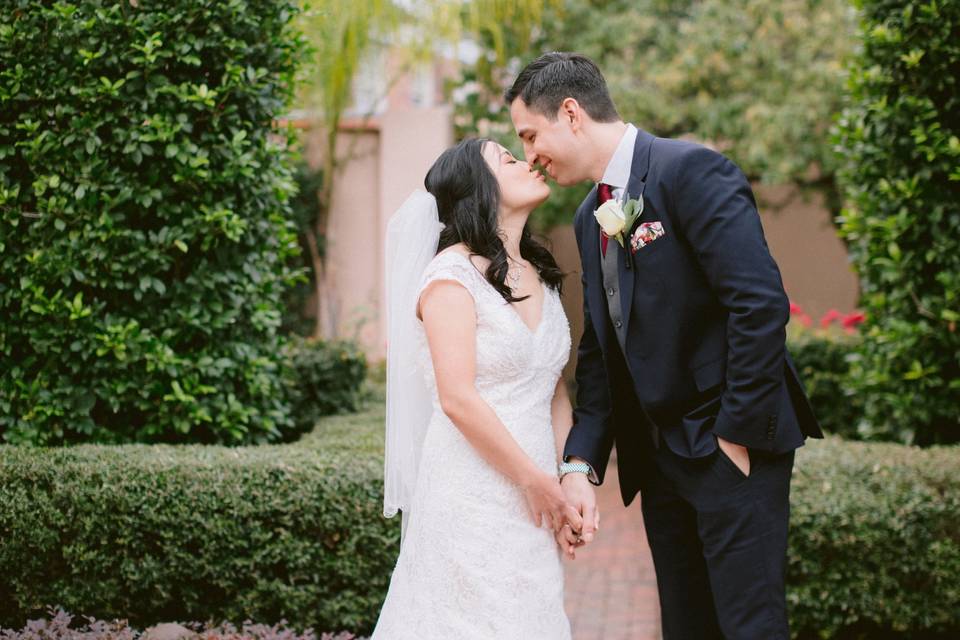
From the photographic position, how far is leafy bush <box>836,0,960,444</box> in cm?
503

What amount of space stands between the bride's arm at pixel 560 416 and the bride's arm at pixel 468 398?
0.27m

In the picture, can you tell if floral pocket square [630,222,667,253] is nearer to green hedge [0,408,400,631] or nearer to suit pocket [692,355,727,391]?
suit pocket [692,355,727,391]

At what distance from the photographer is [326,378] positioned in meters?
6.41

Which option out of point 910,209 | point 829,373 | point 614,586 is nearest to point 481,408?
point 910,209

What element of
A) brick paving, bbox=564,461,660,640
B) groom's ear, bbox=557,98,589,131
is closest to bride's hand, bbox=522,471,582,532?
groom's ear, bbox=557,98,589,131

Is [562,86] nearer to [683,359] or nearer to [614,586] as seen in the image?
[683,359]

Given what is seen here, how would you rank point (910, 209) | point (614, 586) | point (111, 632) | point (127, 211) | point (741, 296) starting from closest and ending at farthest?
point (741, 296) → point (111, 632) → point (127, 211) → point (910, 209) → point (614, 586)

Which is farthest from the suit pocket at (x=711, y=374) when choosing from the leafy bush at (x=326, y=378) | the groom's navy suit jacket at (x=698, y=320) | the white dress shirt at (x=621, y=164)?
the leafy bush at (x=326, y=378)

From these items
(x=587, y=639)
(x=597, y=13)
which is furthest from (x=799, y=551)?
(x=597, y=13)

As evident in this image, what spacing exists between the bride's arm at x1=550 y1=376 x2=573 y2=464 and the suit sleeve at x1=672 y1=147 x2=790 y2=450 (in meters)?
0.71

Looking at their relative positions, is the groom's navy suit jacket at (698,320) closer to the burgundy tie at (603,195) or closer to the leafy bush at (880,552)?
the burgundy tie at (603,195)

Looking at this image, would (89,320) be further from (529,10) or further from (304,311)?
(529,10)

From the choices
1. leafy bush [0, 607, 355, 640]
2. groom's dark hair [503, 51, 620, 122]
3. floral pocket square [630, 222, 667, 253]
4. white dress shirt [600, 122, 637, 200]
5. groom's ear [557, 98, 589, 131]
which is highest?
groom's dark hair [503, 51, 620, 122]

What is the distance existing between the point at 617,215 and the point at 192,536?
2431 millimetres
